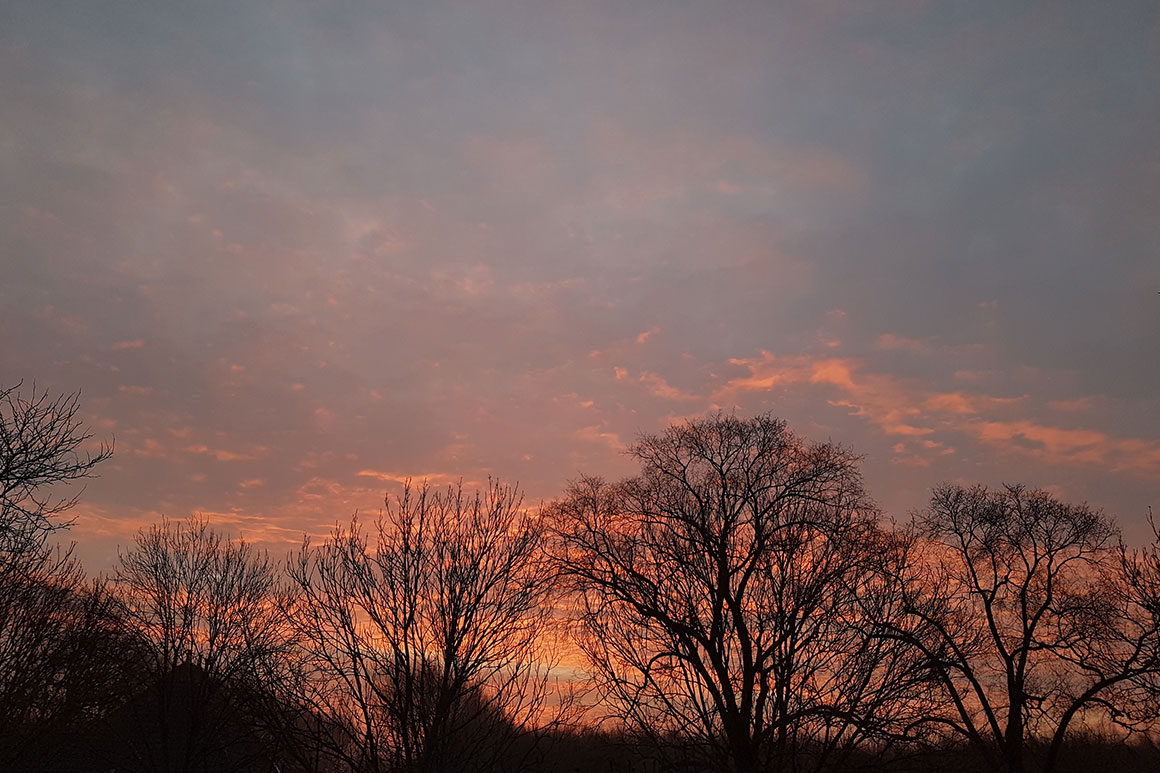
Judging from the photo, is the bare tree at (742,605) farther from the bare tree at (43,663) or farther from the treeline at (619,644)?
the bare tree at (43,663)

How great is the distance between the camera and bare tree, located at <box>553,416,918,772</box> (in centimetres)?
1808

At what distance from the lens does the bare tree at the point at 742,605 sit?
18078mm

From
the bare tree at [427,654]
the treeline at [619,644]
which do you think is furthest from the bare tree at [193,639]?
the bare tree at [427,654]

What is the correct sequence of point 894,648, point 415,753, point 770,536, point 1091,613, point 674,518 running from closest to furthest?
1. point 415,753
2. point 894,648
3. point 770,536
4. point 674,518
5. point 1091,613

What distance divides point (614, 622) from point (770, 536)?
492 cm


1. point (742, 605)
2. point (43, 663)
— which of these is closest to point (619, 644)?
point (742, 605)

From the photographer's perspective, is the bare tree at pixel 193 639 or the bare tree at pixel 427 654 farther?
the bare tree at pixel 193 639

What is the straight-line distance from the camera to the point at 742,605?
21828 mm

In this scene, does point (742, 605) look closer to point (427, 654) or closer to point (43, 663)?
point (427, 654)

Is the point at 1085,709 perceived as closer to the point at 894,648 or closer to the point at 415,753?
the point at 894,648

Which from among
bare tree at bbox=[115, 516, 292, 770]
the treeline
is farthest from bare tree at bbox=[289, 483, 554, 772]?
bare tree at bbox=[115, 516, 292, 770]

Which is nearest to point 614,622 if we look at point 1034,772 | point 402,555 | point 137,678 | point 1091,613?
point 402,555

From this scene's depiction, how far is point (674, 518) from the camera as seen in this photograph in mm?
22844

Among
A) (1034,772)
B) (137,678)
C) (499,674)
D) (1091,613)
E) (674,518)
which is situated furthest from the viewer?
(1034,772)
